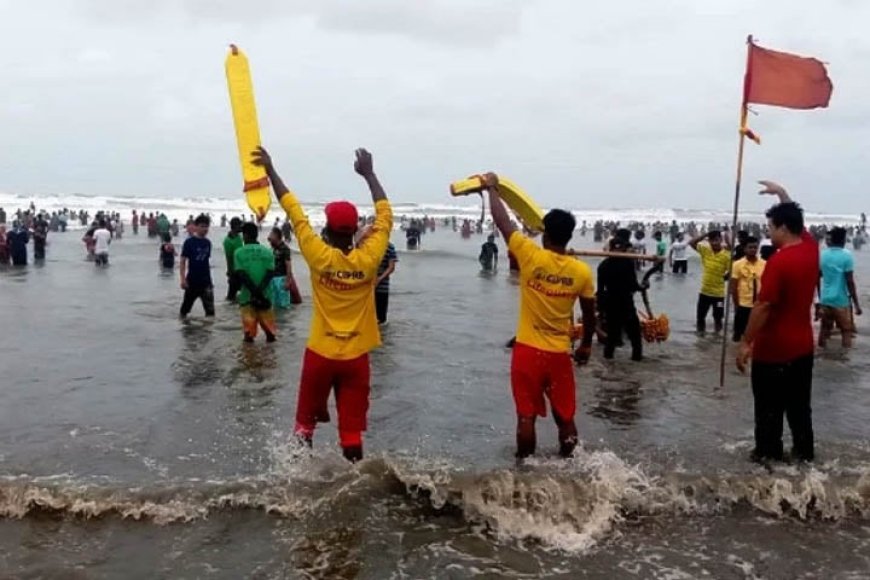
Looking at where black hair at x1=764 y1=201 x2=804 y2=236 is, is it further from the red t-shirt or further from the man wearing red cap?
the man wearing red cap

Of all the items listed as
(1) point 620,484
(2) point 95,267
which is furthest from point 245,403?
(2) point 95,267

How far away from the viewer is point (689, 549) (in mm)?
4855

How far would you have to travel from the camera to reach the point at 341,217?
5215mm

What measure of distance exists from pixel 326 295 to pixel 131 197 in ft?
363

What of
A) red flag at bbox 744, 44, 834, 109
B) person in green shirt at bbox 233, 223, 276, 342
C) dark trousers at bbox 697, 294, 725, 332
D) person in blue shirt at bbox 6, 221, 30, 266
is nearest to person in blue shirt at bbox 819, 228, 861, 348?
dark trousers at bbox 697, 294, 725, 332

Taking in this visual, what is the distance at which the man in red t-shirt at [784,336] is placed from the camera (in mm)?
5812

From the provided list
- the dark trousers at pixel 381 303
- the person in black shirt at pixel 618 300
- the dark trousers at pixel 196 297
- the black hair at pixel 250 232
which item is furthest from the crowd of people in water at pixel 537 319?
the dark trousers at pixel 196 297

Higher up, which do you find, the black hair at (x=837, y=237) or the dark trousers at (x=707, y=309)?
the black hair at (x=837, y=237)

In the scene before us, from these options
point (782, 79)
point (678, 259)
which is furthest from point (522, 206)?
point (678, 259)

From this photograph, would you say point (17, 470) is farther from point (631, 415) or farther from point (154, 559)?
point (631, 415)

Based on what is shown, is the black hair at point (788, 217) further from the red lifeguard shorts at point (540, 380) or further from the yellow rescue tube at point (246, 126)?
the yellow rescue tube at point (246, 126)

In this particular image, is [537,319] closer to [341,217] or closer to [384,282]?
[341,217]

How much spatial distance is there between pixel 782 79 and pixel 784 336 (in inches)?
123

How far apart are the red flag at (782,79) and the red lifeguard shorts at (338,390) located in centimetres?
488
